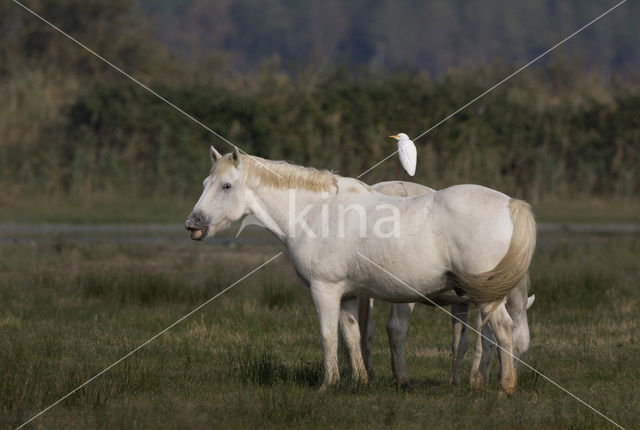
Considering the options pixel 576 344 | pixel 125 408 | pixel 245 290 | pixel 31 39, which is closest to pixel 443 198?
pixel 125 408

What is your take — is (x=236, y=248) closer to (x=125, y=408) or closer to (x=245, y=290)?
(x=245, y=290)

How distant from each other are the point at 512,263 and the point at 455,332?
1.65m

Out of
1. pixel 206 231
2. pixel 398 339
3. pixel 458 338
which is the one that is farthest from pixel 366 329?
pixel 206 231

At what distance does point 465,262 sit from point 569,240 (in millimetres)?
14191

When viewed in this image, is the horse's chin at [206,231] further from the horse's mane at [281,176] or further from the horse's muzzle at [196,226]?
the horse's mane at [281,176]

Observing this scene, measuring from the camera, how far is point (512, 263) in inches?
343

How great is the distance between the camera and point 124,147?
99.6 ft

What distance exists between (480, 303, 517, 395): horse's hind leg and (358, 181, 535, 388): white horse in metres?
0.16

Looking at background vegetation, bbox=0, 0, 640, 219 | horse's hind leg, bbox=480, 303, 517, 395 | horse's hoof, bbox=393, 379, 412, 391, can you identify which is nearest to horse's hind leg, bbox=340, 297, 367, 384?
horse's hoof, bbox=393, 379, 412, 391

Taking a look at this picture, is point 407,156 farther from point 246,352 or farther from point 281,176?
point 246,352

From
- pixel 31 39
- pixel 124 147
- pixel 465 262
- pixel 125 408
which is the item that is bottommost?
pixel 125 408

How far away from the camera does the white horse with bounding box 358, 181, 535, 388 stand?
9.62 meters

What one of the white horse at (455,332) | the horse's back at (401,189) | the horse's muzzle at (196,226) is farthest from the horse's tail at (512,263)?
the horse's muzzle at (196,226)

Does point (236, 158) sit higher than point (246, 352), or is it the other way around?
point (236, 158)
